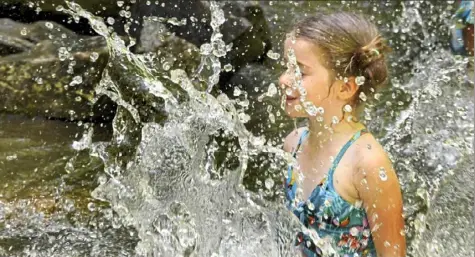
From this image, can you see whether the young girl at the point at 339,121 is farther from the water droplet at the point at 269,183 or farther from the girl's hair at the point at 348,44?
the water droplet at the point at 269,183

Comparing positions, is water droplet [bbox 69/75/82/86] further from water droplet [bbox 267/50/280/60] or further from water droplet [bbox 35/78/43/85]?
water droplet [bbox 267/50/280/60]

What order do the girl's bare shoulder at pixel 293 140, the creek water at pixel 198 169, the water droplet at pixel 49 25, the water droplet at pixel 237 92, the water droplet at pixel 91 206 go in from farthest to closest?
1. the water droplet at pixel 237 92
2. the water droplet at pixel 49 25
3. the water droplet at pixel 91 206
4. the creek water at pixel 198 169
5. the girl's bare shoulder at pixel 293 140

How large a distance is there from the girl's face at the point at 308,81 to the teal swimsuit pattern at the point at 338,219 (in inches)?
6.7

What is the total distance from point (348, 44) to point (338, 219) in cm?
55

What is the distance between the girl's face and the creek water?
401 mm

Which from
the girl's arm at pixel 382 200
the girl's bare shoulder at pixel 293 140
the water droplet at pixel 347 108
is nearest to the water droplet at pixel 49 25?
the girl's bare shoulder at pixel 293 140

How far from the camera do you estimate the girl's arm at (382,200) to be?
1930 millimetres

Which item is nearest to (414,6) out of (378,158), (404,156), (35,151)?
(404,156)

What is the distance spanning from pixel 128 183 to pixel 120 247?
0.34 meters

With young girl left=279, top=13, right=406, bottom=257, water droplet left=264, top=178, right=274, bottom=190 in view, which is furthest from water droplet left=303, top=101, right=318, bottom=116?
water droplet left=264, top=178, right=274, bottom=190

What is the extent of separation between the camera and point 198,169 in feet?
9.29

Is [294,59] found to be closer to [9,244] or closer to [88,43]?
[9,244]

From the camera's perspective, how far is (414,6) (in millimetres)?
5586

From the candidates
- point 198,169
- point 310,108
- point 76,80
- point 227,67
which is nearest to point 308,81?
point 310,108
